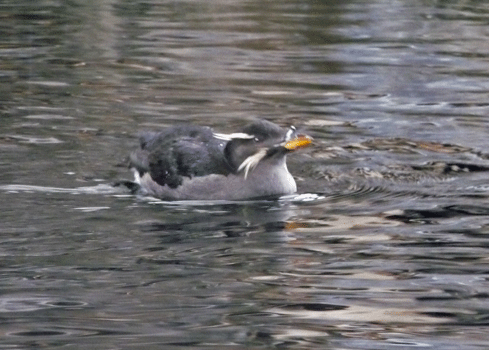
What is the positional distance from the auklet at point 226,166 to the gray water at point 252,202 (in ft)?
0.37

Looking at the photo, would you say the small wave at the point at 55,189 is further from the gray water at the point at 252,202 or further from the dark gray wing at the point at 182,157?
the dark gray wing at the point at 182,157

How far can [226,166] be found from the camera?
30.1 feet

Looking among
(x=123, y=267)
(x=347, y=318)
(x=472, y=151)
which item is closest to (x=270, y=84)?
(x=472, y=151)

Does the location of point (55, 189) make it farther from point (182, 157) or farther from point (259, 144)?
point (259, 144)

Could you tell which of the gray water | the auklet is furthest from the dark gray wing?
the gray water

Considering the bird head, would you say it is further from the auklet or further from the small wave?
the small wave

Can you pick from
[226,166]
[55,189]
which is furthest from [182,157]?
[55,189]

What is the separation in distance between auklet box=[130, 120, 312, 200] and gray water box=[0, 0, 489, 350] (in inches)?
4.5

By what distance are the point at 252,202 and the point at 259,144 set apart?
0.45 metres

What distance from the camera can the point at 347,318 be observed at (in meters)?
6.32

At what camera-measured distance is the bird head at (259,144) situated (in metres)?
8.93

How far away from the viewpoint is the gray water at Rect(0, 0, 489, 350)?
247 inches

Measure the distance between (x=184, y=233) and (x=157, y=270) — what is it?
3.22 feet

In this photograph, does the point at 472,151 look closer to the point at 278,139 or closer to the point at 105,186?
the point at 278,139
